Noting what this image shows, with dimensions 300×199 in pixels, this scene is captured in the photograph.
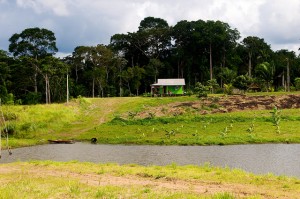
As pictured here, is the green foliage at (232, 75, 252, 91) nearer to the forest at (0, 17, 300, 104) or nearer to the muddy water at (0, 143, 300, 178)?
the forest at (0, 17, 300, 104)

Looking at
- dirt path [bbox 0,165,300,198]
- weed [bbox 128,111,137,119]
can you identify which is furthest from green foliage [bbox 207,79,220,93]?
dirt path [bbox 0,165,300,198]

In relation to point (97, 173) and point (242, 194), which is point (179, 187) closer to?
point (242, 194)

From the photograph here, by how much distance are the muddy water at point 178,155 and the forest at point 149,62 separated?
3888cm

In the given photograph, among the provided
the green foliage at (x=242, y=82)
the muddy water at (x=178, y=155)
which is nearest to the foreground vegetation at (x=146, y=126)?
the muddy water at (x=178, y=155)

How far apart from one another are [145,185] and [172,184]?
1.18 m

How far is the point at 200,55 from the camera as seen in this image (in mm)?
93250

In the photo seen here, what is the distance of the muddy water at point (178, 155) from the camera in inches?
→ 978

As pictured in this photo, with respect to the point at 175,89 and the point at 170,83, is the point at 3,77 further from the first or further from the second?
the point at 175,89

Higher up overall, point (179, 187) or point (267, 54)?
point (267, 54)

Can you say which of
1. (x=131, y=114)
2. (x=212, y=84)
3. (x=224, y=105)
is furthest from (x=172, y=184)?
(x=212, y=84)

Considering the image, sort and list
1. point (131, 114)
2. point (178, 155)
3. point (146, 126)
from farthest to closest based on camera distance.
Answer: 1. point (131, 114)
2. point (146, 126)
3. point (178, 155)

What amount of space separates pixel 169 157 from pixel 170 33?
6800 cm

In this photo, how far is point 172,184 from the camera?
16328mm

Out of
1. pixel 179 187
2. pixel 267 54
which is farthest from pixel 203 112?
pixel 267 54
